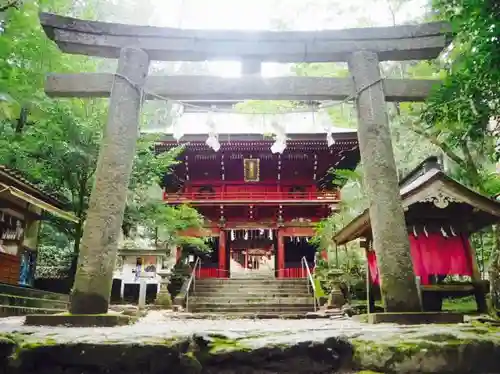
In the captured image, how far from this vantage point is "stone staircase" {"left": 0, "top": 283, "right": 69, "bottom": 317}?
8.39 m

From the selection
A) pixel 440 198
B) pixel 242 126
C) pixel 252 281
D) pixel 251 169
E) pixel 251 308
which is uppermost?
pixel 242 126

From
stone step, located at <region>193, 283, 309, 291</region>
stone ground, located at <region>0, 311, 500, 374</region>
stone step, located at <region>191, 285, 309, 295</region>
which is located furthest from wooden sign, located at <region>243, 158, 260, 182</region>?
stone ground, located at <region>0, 311, 500, 374</region>

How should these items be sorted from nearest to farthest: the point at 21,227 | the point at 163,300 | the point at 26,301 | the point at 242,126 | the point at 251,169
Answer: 1. the point at 26,301
2. the point at 21,227
3. the point at 163,300
4. the point at 251,169
5. the point at 242,126

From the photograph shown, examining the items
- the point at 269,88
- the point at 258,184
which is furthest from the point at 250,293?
the point at 269,88

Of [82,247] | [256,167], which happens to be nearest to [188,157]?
[256,167]

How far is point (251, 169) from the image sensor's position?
19.6 m

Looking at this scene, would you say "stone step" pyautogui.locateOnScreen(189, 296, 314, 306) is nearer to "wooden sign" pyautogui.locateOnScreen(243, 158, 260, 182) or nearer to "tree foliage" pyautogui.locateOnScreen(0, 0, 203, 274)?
"tree foliage" pyautogui.locateOnScreen(0, 0, 203, 274)

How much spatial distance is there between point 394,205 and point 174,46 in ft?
12.4

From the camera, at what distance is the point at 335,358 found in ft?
9.19

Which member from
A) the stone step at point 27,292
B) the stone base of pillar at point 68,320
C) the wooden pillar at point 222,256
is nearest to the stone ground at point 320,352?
the stone base of pillar at point 68,320

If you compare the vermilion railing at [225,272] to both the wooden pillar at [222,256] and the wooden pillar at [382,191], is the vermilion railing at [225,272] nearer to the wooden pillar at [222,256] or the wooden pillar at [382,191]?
the wooden pillar at [222,256]

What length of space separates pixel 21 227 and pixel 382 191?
35.6ft

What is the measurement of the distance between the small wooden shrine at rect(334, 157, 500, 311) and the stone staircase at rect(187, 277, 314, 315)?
5152 mm

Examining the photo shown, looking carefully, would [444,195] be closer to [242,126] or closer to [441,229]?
[441,229]
